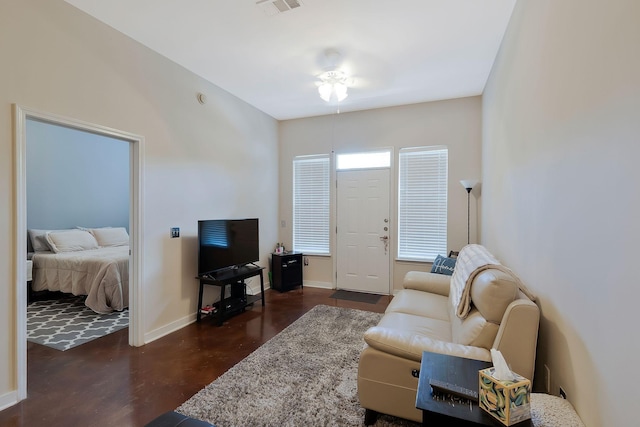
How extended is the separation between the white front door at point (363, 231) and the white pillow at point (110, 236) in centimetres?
421

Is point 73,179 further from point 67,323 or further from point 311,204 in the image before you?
point 311,204

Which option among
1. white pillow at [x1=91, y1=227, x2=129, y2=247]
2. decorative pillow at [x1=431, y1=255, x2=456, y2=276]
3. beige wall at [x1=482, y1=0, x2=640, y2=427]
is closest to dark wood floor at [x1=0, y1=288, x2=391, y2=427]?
decorative pillow at [x1=431, y1=255, x2=456, y2=276]

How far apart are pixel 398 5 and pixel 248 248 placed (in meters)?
3.26

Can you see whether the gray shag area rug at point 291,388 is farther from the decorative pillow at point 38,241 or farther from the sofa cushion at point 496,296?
the decorative pillow at point 38,241

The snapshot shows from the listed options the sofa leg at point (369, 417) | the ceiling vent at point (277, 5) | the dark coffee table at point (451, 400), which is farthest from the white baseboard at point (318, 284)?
the ceiling vent at point (277, 5)

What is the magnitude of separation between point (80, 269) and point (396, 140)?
489 centimetres

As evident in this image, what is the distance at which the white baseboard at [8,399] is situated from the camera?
206cm

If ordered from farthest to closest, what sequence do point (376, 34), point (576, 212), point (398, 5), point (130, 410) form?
point (376, 34) → point (398, 5) → point (130, 410) → point (576, 212)

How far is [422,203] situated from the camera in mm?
4656

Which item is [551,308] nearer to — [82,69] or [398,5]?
[398,5]

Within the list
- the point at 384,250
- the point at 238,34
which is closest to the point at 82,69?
the point at 238,34

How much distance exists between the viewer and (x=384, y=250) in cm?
485

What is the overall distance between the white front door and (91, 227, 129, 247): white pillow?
166 inches

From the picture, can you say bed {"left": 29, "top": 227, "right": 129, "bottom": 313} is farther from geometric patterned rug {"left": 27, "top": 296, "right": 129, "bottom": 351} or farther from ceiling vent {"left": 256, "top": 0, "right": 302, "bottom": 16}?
ceiling vent {"left": 256, "top": 0, "right": 302, "bottom": 16}
